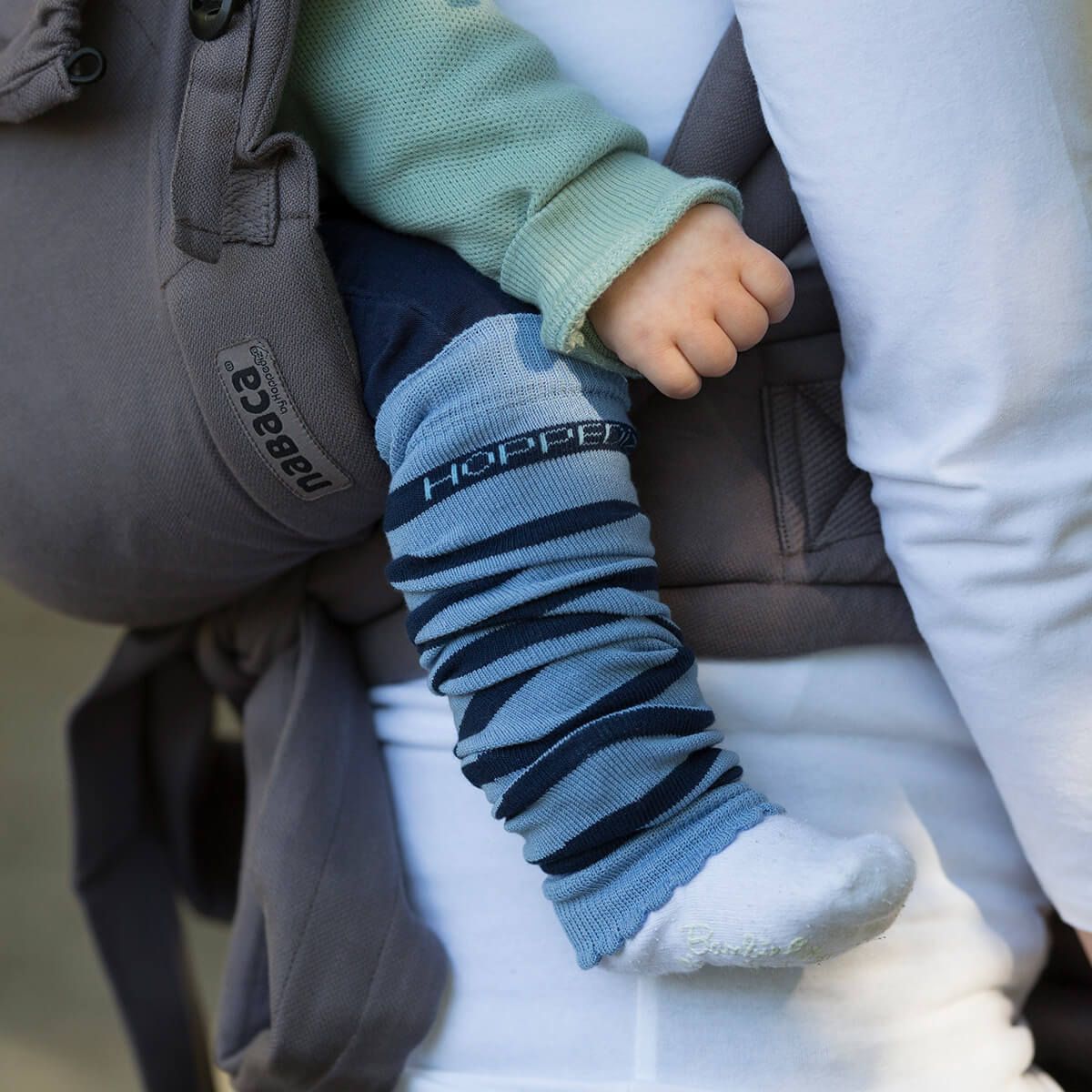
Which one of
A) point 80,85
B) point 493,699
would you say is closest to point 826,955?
point 493,699

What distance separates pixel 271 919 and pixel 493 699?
8.4 inches

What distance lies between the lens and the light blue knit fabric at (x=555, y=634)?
1.73ft

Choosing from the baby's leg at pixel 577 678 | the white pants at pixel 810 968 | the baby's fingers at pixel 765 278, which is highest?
the baby's fingers at pixel 765 278

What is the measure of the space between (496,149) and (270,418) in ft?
0.55

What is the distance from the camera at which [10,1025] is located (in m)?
1.18

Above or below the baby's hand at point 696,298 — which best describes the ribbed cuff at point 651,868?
below

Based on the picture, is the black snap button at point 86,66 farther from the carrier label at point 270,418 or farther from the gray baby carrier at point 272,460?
the carrier label at point 270,418

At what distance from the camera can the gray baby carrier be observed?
1.81 feet

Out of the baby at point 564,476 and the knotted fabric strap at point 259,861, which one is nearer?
the baby at point 564,476

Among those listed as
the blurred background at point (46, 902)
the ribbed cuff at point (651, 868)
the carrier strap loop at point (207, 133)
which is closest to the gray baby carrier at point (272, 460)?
the carrier strap loop at point (207, 133)

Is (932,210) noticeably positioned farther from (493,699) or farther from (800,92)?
(493,699)

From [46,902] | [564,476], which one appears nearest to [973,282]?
[564,476]

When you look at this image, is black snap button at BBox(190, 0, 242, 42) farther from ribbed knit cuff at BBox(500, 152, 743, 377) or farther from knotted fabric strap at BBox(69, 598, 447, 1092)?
knotted fabric strap at BBox(69, 598, 447, 1092)

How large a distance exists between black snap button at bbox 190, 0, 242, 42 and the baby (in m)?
0.04
